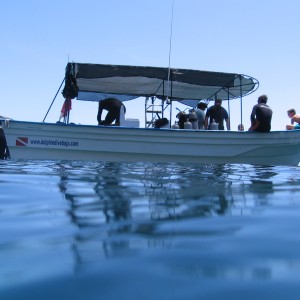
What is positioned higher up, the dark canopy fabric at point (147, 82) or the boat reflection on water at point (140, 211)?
the dark canopy fabric at point (147, 82)

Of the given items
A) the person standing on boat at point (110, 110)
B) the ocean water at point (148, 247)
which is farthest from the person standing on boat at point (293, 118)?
the ocean water at point (148, 247)

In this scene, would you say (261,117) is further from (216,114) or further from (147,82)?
(147,82)

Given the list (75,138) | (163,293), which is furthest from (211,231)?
(75,138)

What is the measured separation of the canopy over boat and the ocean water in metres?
6.61

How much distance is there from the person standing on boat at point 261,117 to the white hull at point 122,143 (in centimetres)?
18

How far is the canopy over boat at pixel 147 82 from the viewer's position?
872 centimetres

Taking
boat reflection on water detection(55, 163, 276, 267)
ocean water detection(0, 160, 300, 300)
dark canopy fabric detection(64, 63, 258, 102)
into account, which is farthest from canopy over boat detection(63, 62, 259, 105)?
ocean water detection(0, 160, 300, 300)

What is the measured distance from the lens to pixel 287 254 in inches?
47.8

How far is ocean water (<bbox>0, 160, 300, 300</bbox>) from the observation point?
2.95ft

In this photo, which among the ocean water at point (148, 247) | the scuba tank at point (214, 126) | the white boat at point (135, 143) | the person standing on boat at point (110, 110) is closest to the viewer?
the ocean water at point (148, 247)

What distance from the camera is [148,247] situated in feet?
4.14

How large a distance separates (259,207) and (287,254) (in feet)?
3.09

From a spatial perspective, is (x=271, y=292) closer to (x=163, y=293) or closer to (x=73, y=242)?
(x=163, y=293)

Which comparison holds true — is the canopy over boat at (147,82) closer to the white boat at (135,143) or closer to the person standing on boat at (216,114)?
the white boat at (135,143)
